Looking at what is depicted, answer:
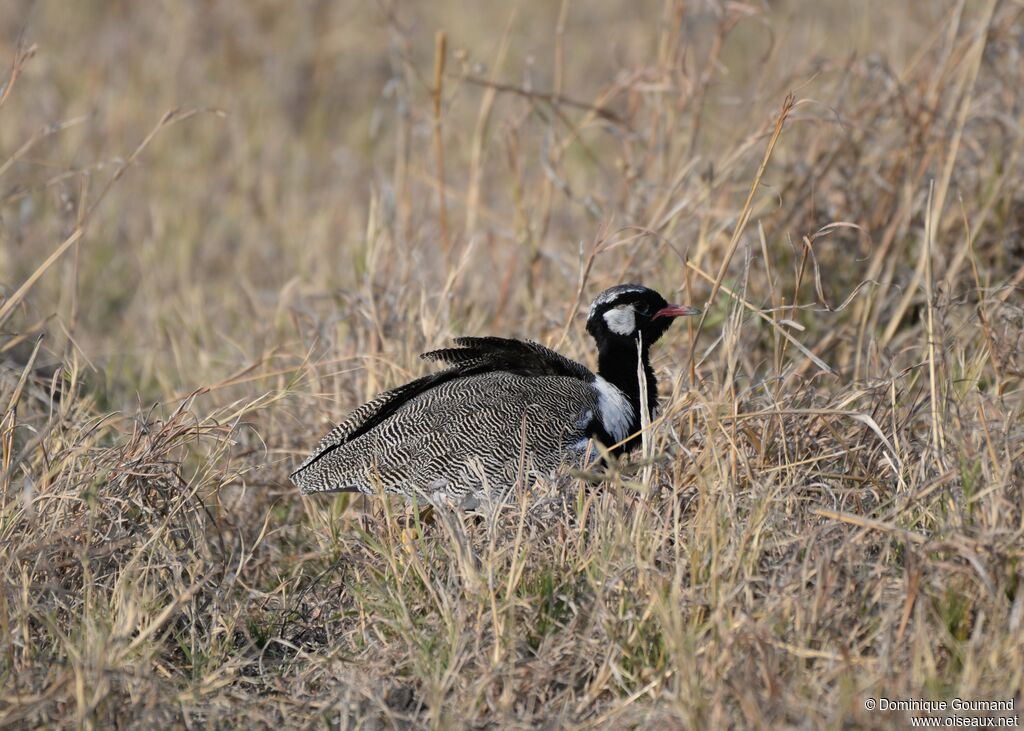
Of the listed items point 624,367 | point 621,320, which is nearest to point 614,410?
point 624,367

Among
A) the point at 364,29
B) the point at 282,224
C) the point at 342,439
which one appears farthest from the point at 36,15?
the point at 342,439

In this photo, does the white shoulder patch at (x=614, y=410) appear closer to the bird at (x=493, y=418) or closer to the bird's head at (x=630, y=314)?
the bird at (x=493, y=418)

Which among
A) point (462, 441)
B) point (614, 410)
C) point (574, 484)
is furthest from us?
point (614, 410)

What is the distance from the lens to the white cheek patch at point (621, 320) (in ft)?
13.3

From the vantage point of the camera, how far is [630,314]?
13.3 feet

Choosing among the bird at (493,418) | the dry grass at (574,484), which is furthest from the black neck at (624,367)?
the dry grass at (574,484)

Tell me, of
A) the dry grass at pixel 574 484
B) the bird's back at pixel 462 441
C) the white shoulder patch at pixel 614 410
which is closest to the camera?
the dry grass at pixel 574 484

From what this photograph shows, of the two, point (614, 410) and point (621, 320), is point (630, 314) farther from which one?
point (614, 410)

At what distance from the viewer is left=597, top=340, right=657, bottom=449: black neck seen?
4113 mm

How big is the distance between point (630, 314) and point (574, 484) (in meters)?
0.84

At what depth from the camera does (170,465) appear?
3.56 metres

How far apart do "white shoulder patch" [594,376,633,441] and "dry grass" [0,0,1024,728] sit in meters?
0.19

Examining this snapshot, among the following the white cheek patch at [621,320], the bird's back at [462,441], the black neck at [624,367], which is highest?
the white cheek patch at [621,320]

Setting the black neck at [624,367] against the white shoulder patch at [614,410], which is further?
the black neck at [624,367]
